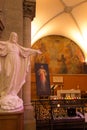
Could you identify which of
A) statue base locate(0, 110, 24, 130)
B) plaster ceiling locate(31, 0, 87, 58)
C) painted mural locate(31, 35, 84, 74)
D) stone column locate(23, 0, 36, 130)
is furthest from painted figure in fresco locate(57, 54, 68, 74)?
statue base locate(0, 110, 24, 130)

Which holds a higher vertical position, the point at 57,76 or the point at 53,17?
the point at 53,17

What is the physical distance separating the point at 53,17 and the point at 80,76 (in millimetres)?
5224

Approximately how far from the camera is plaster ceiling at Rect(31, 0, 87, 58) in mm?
14555

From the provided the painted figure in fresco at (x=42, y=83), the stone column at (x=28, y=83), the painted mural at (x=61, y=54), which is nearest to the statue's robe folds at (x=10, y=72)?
the stone column at (x=28, y=83)

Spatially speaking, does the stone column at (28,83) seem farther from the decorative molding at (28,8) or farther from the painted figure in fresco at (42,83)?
the painted figure in fresco at (42,83)

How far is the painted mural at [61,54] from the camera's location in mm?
19047

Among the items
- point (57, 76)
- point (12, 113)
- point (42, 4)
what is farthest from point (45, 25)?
point (12, 113)

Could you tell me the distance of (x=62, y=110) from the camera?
26.2 ft

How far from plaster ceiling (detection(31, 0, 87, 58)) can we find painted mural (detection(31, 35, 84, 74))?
675mm

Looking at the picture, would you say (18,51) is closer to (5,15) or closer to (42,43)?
Result: (5,15)

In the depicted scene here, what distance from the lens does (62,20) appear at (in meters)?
16.5

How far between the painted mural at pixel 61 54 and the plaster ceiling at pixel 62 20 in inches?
26.6

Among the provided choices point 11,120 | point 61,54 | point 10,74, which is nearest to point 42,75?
point 10,74

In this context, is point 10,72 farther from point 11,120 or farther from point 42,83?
point 42,83
